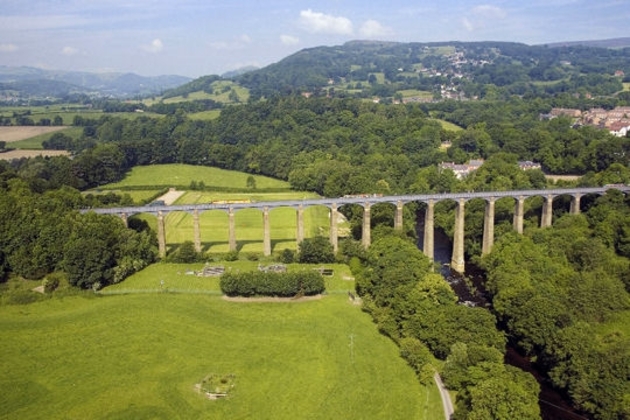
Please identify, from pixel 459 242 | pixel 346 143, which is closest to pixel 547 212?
pixel 459 242

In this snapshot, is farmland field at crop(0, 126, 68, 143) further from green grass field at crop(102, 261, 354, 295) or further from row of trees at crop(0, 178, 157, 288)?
green grass field at crop(102, 261, 354, 295)

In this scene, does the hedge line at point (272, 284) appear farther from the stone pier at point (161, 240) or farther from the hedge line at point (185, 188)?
the hedge line at point (185, 188)

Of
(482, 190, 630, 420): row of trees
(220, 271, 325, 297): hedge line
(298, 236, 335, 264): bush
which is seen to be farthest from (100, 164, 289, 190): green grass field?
(482, 190, 630, 420): row of trees

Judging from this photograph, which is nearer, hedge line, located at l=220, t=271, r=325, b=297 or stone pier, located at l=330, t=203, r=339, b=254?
hedge line, located at l=220, t=271, r=325, b=297

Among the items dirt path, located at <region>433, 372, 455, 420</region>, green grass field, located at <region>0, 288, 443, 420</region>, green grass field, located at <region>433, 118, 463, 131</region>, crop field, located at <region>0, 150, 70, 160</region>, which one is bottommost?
dirt path, located at <region>433, 372, 455, 420</region>

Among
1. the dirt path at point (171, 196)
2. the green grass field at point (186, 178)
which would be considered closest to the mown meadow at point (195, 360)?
the dirt path at point (171, 196)

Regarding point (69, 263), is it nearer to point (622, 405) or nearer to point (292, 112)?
point (622, 405)

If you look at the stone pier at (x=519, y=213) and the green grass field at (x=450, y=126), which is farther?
the green grass field at (x=450, y=126)

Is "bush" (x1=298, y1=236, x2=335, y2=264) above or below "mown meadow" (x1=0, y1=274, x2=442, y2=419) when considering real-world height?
above
